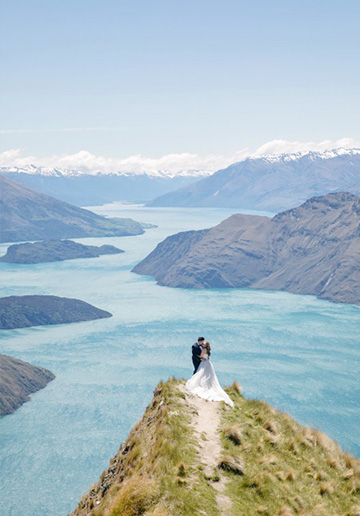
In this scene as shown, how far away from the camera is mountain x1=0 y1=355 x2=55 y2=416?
394 feet

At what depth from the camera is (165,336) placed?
19575 cm

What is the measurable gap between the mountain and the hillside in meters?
98.3

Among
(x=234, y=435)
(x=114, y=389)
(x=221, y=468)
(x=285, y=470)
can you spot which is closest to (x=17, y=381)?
(x=114, y=389)

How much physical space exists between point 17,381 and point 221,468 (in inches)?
4665

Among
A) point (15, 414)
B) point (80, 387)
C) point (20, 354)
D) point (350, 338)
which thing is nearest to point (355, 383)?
point (350, 338)

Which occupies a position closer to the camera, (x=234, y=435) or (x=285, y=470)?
(x=285, y=470)

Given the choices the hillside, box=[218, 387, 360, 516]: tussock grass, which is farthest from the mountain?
box=[218, 387, 360, 516]: tussock grass

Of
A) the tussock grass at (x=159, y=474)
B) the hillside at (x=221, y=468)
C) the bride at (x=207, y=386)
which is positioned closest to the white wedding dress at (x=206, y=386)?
the bride at (x=207, y=386)

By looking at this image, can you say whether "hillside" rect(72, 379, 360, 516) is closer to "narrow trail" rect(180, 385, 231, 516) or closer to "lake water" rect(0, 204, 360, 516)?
"narrow trail" rect(180, 385, 231, 516)

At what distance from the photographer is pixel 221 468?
2178cm

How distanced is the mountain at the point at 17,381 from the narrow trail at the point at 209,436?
96.8m

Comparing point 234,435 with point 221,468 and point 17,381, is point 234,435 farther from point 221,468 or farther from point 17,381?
point 17,381

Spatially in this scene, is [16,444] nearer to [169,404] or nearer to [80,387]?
[80,387]

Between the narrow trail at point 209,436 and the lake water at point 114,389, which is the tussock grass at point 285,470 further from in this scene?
the lake water at point 114,389
